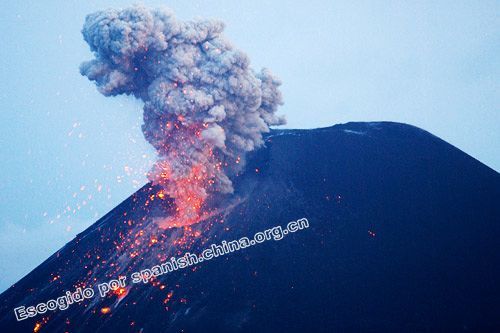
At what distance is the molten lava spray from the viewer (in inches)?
730

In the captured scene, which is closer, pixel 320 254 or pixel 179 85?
pixel 320 254

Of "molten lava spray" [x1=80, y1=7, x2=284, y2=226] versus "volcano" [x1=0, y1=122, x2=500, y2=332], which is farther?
"molten lava spray" [x1=80, y1=7, x2=284, y2=226]

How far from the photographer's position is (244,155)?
23.5 metres

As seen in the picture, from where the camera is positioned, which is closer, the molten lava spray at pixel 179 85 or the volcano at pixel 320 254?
the volcano at pixel 320 254

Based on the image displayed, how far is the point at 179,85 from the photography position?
19250 mm

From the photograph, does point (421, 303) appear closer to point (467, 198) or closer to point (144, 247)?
point (467, 198)

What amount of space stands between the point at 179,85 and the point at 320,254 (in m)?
12.4

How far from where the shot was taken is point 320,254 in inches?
538

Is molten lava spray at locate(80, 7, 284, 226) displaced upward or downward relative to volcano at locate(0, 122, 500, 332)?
upward

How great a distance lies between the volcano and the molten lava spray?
269 cm

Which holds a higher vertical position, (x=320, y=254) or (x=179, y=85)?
(x=179, y=85)

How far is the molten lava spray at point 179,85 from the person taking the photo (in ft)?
60.8

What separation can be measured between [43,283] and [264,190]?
1479cm

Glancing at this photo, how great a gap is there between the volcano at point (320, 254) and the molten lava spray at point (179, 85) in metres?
2.69
